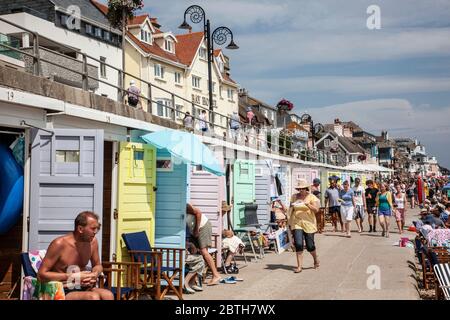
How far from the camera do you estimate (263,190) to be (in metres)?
15.1

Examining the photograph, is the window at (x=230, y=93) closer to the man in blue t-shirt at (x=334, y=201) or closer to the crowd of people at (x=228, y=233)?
the crowd of people at (x=228, y=233)

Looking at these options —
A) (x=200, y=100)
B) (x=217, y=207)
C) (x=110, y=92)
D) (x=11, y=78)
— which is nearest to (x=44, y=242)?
(x=11, y=78)

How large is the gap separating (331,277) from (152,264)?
3783mm

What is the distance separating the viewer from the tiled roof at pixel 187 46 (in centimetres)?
4700

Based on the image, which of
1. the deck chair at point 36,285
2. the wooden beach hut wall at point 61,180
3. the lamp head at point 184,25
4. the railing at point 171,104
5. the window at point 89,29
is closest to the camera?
the deck chair at point 36,285

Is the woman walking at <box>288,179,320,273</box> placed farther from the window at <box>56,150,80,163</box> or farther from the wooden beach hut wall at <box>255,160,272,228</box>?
the window at <box>56,150,80,163</box>

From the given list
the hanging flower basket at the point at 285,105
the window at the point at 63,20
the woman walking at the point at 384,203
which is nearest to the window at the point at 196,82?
the window at the point at 63,20

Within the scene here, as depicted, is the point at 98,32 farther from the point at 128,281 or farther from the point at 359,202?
the point at 128,281

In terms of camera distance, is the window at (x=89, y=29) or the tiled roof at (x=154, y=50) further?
the tiled roof at (x=154, y=50)

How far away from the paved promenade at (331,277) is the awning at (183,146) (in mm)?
2172

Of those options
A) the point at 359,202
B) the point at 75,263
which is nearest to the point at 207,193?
the point at 75,263

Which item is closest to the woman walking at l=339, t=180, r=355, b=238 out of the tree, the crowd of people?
the crowd of people

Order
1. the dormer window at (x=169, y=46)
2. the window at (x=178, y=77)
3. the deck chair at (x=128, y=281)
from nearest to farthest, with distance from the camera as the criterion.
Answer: the deck chair at (x=128, y=281) → the window at (x=178, y=77) → the dormer window at (x=169, y=46)
